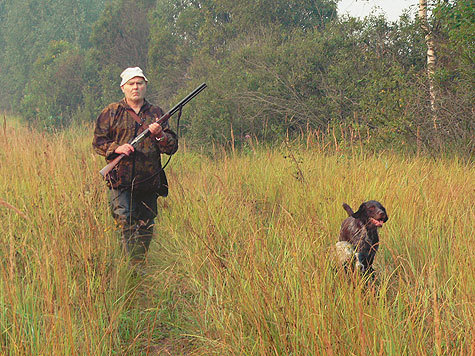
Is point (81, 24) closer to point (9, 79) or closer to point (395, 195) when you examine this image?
point (9, 79)

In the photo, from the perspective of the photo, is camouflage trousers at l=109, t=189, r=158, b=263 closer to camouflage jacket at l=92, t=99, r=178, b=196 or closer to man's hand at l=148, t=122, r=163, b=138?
camouflage jacket at l=92, t=99, r=178, b=196

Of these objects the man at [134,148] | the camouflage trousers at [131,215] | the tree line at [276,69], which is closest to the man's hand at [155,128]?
the man at [134,148]

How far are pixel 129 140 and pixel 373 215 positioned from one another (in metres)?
2.27

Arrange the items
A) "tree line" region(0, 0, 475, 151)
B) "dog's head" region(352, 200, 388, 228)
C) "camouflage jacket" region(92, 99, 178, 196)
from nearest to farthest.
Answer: "dog's head" region(352, 200, 388, 228) → "camouflage jacket" region(92, 99, 178, 196) → "tree line" region(0, 0, 475, 151)

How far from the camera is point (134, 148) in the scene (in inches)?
148

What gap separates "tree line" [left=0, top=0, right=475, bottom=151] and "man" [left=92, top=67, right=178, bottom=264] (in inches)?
46.2

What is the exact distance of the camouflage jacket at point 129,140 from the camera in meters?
3.78

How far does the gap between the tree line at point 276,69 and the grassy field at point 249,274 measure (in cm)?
136

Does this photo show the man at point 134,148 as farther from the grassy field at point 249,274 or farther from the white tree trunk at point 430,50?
the white tree trunk at point 430,50

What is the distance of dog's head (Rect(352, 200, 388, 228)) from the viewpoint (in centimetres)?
243

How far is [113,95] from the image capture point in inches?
762

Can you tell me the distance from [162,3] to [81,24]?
9.87 m

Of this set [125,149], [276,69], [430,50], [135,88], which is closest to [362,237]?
[125,149]

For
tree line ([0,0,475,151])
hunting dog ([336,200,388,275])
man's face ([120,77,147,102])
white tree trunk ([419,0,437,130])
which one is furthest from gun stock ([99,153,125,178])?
white tree trunk ([419,0,437,130])
